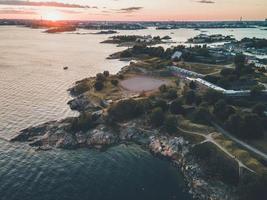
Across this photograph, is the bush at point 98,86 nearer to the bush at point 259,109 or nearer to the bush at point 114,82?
the bush at point 114,82

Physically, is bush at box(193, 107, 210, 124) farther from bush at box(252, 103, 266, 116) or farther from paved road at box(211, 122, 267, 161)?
bush at box(252, 103, 266, 116)

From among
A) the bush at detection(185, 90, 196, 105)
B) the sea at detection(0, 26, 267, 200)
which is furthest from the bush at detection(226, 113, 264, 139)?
the bush at detection(185, 90, 196, 105)

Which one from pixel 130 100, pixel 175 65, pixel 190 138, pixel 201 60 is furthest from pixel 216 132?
pixel 201 60

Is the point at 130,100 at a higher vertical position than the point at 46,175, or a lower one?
higher

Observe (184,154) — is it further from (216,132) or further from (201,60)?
(201,60)

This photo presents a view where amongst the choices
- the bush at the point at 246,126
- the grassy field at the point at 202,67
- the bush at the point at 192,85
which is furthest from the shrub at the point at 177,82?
the bush at the point at 246,126

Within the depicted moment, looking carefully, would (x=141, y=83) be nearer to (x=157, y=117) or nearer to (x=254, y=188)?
(x=157, y=117)
